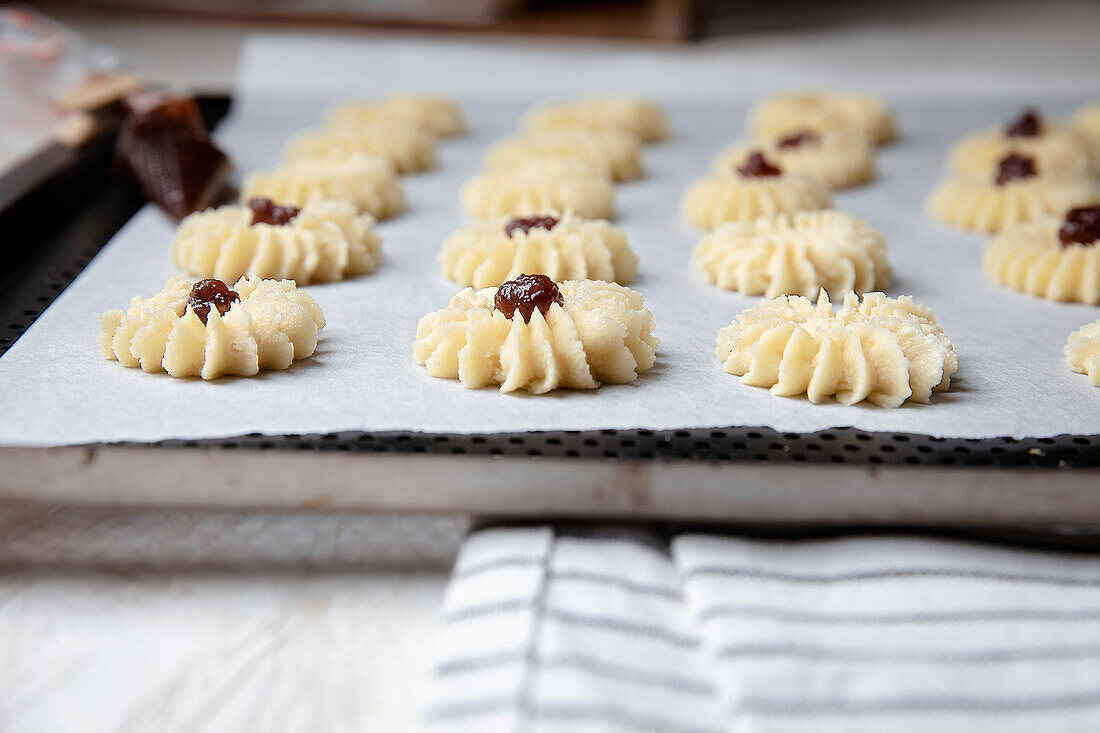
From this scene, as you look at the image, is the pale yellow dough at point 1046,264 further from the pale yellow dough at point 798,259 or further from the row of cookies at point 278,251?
the row of cookies at point 278,251

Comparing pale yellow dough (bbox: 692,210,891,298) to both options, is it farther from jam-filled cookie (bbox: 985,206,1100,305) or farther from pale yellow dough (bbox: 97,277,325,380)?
pale yellow dough (bbox: 97,277,325,380)

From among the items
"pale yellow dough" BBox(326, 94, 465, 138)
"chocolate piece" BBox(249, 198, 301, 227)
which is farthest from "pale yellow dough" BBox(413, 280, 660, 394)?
"pale yellow dough" BBox(326, 94, 465, 138)

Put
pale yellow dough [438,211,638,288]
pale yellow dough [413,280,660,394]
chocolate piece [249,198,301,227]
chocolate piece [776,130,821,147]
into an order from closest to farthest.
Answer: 1. pale yellow dough [413,280,660,394]
2. pale yellow dough [438,211,638,288]
3. chocolate piece [249,198,301,227]
4. chocolate piece [776,130,821,147]

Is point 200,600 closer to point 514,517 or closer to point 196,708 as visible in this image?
point 196,708

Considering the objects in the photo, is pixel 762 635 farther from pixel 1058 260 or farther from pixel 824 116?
pixel 824 116

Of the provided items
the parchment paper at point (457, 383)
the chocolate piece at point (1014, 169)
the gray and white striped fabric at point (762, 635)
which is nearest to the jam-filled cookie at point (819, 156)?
the parchment paper at point (457, 383)

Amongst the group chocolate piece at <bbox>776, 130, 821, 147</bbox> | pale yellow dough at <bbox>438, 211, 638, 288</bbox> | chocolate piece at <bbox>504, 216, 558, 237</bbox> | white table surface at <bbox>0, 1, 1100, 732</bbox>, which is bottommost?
white table surface at <bbox>0, 1, 1100, 732</bbox>
